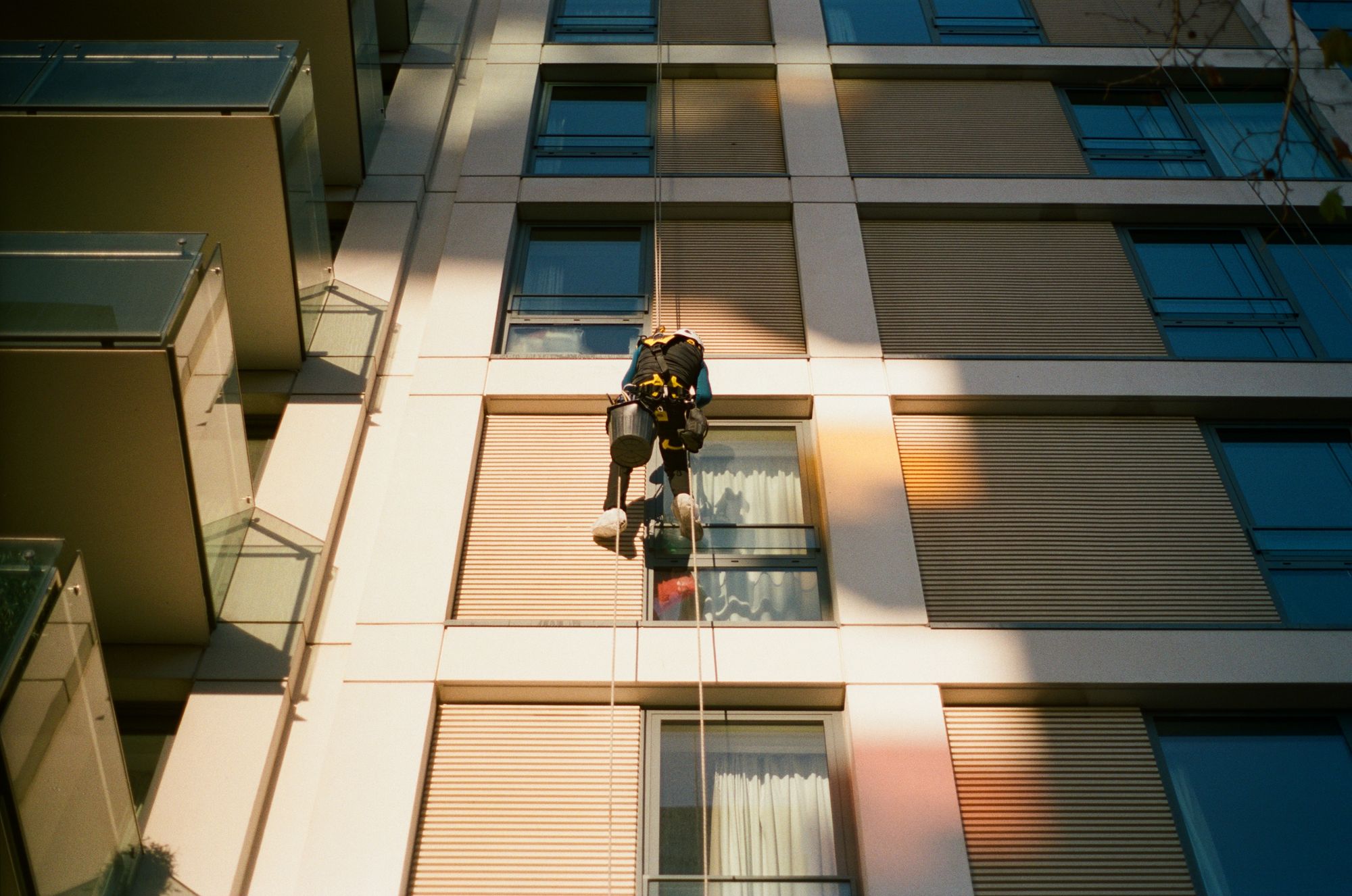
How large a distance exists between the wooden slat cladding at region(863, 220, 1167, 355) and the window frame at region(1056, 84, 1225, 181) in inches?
46.5

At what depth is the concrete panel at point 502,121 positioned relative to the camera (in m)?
11.9

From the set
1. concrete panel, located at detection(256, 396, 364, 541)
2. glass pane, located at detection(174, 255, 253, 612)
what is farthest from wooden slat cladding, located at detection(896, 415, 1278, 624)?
glass pane, located at detection(174, 255, 253, 612)

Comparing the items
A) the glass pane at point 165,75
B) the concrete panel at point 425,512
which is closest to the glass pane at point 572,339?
the concrete panel at point 425,512

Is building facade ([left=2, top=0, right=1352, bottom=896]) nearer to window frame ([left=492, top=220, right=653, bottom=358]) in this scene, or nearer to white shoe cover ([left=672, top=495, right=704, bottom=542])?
window frame ([left=492, top=220, right=653, bottom=358])

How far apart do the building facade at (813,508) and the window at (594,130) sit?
57 millimetres

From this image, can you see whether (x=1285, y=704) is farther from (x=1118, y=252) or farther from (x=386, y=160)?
(x=386, y=160)

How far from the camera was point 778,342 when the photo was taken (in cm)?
1036

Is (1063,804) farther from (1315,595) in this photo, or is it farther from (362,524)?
(362,524)

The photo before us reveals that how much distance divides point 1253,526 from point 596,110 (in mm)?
7832

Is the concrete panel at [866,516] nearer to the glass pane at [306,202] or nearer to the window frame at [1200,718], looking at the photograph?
the window frame at [1200,718]

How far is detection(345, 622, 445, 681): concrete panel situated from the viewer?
7.88 meters

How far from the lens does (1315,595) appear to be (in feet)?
28.5

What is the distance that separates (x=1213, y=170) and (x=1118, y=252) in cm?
184

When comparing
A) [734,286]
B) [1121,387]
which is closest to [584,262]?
[734,286]
